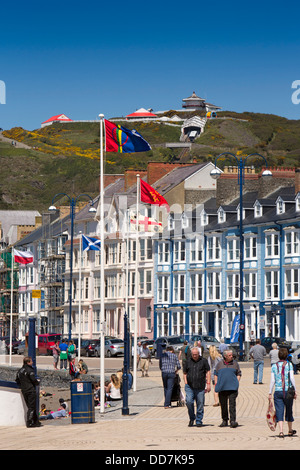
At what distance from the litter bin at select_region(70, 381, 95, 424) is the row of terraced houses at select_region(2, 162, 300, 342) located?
37237 millimetres

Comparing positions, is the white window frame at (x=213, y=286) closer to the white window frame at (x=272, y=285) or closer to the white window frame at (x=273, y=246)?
the white window frame at (x=272, y=285)

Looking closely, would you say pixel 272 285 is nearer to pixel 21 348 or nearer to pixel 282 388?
pixel 21 348

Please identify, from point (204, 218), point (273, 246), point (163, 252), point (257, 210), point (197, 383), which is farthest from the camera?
point (163, 252)

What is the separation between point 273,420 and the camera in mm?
21078

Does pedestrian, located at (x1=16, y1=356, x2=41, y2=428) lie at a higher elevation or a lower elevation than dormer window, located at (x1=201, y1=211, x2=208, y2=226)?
lower

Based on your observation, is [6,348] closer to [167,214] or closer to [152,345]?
[167,214]

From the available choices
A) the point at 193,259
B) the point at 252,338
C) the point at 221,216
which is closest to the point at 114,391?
the point at 252,338

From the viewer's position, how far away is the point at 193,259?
266 ft

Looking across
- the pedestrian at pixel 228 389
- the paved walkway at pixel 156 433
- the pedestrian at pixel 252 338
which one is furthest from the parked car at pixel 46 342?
the pedestrian at pixel 228 389

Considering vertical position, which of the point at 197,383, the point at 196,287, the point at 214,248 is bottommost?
the point at 197,383

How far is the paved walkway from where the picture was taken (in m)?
19.5

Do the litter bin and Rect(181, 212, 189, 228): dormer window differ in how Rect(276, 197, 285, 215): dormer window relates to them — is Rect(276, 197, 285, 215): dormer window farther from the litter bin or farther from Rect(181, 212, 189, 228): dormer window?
the litter bin

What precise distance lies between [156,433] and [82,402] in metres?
4.26

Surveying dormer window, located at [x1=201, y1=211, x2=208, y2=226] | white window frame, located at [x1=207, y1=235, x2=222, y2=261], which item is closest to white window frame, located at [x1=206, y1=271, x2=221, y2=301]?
white window frame, located at [x1=207, y1=235, x2=222, y2=261]
